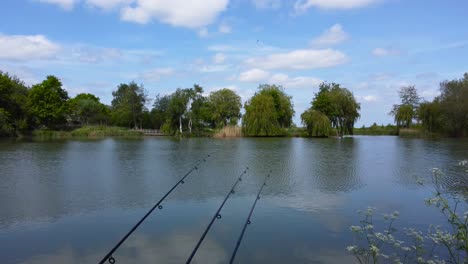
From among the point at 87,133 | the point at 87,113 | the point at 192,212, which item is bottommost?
the point at 192,212

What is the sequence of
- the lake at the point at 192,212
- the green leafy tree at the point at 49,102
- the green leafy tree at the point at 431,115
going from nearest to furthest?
the lake at the point at 192,212 → the green leafy tree at the point at 431,115 → the green leafy tree at the point at 49,102

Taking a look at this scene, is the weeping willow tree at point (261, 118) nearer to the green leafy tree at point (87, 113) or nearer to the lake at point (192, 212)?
the green leafy tree at point (87, 113)

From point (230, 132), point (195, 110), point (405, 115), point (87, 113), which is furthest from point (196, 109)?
point (405, 115)

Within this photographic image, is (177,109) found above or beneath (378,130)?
above

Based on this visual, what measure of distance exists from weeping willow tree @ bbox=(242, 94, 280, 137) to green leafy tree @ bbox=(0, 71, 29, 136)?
28.1m

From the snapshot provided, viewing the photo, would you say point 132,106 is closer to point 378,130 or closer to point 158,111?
point 158,111

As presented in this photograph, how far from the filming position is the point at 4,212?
332 inches

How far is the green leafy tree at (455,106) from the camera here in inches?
1758

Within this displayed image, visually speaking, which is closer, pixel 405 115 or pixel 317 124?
pixel 317 124

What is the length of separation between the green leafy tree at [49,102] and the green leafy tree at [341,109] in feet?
122

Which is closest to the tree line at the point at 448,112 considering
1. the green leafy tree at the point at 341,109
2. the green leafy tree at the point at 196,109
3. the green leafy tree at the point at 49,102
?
the green leafy tree at the point at 341,109

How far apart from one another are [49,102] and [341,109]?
40.9 m

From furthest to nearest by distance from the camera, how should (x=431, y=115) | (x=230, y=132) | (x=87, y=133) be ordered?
(x=87, y=133) → (x=230, y=132) → (x=431, y=115)

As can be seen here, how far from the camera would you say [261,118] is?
Answer: 49.3 metres
